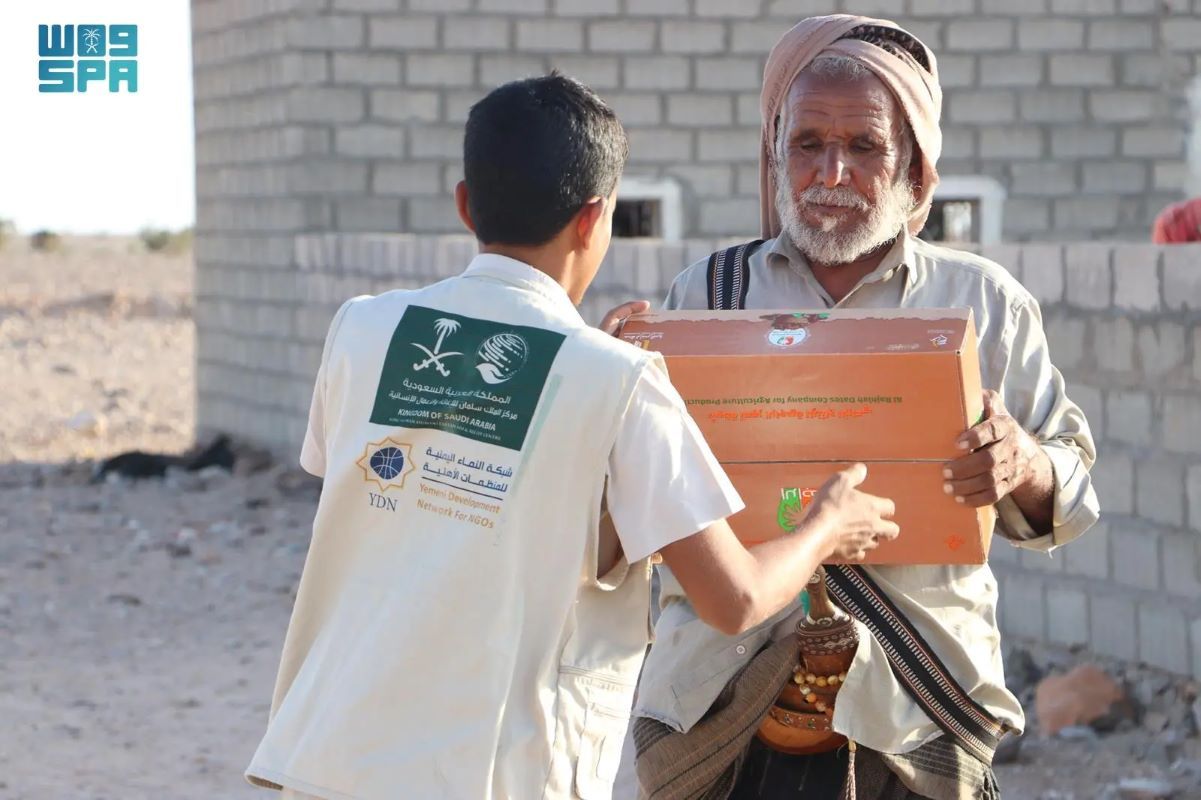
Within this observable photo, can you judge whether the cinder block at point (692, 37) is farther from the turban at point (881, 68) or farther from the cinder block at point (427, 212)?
the turban at point (881, 68)

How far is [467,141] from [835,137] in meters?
0.72

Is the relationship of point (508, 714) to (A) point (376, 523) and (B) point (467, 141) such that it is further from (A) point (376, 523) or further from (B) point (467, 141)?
(B) point (467, 141)

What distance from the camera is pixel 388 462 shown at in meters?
2.27

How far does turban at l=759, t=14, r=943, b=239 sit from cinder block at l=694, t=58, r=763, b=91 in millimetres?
8854

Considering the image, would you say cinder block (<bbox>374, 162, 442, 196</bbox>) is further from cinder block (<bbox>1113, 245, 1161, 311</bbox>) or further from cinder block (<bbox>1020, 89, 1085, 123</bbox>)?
cinder block (<bbox>1113, 245, 1161, 311</bbox>)

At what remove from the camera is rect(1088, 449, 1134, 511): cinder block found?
6000 millimetres

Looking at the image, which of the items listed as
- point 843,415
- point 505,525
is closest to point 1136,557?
point 843,415

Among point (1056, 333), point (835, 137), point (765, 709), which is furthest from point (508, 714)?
point (1056, 333)

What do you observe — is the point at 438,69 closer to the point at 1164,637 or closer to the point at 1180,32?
the point at 1180,32

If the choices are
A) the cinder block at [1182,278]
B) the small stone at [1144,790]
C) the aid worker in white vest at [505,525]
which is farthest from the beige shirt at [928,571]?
the cinder block at [1182,278]

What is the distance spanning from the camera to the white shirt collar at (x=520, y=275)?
2.31m

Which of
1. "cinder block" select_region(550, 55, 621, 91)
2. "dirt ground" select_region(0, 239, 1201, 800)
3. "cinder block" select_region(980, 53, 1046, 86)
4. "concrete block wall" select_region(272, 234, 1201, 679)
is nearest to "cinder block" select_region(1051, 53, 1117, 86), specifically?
"cinder block" select_region(980, 53, 1046, 86)

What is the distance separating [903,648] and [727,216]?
9.32 metres

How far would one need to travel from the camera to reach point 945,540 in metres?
2.60
